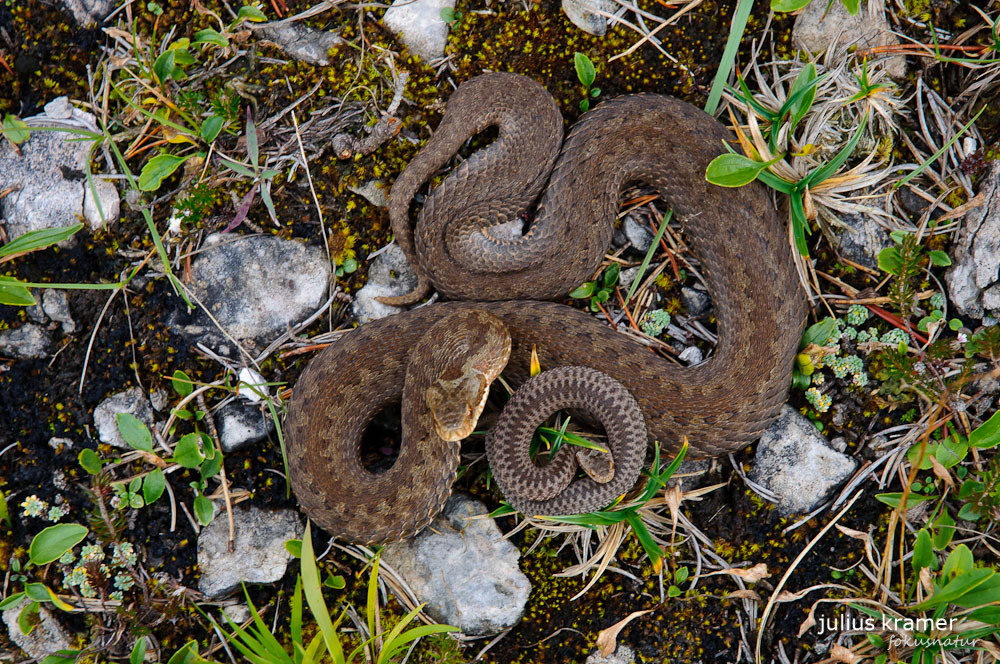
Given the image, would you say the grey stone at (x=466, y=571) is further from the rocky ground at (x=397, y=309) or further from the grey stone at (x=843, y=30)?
the grey stone at (x=843, y=30)

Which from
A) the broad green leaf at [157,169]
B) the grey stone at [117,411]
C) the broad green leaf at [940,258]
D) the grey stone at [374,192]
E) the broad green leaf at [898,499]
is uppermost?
the broad green leaf at [157,169]

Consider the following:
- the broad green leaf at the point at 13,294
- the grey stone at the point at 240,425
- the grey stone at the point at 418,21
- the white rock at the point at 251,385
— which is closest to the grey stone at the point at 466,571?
the grey stone at the point at 240,425

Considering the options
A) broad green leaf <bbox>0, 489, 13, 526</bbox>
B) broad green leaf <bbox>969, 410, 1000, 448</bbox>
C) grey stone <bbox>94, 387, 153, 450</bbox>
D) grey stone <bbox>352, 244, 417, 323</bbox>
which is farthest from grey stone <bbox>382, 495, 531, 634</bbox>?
broad green leaf <bbox>969, 410, 1000, 448</bbox>

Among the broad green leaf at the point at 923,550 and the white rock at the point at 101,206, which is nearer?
the broad green leaf at the point at 923,550

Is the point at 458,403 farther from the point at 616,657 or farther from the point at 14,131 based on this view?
the point at 14,131

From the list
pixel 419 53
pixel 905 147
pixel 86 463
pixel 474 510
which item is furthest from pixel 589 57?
pixel 86 463

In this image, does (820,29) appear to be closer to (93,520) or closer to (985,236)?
(985,236)

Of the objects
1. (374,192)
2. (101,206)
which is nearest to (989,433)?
(374,192)
